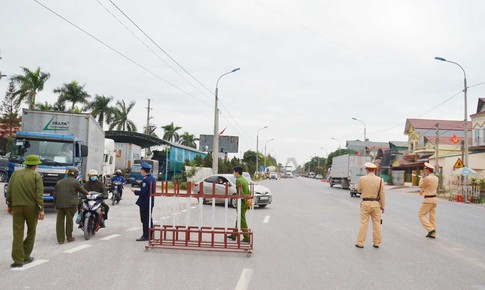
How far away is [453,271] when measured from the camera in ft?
23.4

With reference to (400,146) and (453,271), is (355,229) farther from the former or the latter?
(400,146)

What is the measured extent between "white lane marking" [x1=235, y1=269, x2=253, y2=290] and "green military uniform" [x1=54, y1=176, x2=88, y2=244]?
4.31 metres

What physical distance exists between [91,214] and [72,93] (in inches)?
1691

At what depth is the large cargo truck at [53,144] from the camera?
14234mm

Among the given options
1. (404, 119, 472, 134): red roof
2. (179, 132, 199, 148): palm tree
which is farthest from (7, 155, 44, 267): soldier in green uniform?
(179, 132, 199, 148): palm tree

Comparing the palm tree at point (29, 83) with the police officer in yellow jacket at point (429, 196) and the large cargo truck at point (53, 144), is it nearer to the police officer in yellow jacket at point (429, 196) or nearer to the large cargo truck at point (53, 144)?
the large cargo truck at point (53, 144)

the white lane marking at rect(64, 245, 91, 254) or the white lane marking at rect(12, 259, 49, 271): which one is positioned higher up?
the white lane marking at rect(12, 259, 49, 271)

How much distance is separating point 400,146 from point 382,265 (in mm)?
71407

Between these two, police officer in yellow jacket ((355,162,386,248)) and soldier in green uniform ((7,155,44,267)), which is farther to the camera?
police officer in yellow jacket ((355,162,386,248))

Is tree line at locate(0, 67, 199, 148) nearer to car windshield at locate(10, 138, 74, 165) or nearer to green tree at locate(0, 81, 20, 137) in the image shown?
green tree at locate(0, 81, 20, 137)

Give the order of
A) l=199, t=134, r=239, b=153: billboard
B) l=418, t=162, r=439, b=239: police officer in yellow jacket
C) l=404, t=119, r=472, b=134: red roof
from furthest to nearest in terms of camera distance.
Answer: l=199, t=134, r=239, b=153: billboard < l=404, t=119, r=472, b=134: red roof < l=418, t=162, r=439, b=239: police officer in yellow jacket

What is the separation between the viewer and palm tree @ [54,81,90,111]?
1921 inches

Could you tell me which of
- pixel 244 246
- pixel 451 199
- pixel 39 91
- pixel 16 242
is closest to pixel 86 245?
pixel 16 242

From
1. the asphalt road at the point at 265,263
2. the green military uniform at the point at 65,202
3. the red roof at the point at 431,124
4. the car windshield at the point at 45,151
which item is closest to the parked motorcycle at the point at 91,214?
the asphalt road at the point at 265,263
